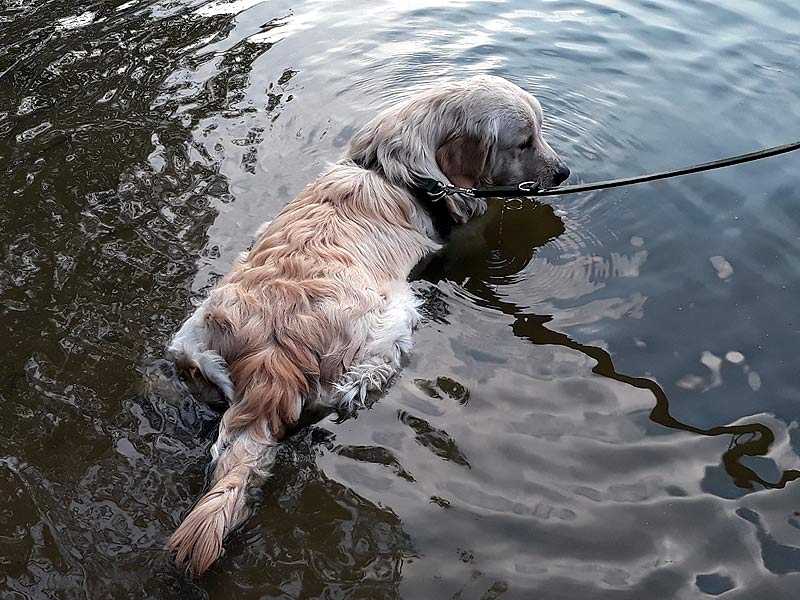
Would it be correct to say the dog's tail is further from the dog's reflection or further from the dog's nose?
the dog's nose

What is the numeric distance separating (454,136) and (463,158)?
17 cm

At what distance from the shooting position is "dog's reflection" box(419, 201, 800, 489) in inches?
134

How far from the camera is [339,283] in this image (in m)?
3.65

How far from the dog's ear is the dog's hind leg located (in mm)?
1856

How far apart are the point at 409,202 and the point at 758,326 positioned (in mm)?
2127

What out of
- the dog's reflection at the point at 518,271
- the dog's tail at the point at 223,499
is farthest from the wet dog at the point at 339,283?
the dog's reflection at the point at 518,271

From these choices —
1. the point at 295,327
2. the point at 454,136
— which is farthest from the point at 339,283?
the point at 454,136

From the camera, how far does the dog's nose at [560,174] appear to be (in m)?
4.89

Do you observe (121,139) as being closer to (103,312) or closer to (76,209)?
(76,209)

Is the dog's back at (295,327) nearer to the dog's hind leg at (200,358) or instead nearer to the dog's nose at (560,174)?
the dog's hind leg at (200,358)

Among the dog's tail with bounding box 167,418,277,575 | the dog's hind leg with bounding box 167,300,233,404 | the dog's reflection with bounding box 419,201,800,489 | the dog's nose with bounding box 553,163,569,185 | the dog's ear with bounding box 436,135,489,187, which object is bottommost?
the dog's reflection with bounding box 419,201,800,489

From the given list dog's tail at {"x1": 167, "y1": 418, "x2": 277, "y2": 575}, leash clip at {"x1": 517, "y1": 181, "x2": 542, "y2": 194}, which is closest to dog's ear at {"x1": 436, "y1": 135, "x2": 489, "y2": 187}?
leash clip at {"x1": 517, "y1": 181, "x2": 542, "y2": 194}

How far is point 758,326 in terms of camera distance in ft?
13.4

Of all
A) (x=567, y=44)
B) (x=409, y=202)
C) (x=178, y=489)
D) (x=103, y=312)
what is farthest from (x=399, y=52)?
(x=178, y=489)
